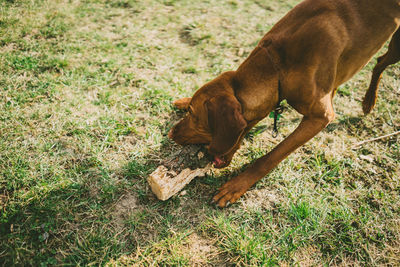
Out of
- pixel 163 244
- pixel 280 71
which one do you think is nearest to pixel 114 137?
pixel 163 244

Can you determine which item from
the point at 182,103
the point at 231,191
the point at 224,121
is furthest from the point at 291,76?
the point at 182,103

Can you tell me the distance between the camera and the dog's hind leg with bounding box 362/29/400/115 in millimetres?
3188

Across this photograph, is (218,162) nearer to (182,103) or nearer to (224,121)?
(224,121)

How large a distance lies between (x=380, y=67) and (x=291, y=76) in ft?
7.02

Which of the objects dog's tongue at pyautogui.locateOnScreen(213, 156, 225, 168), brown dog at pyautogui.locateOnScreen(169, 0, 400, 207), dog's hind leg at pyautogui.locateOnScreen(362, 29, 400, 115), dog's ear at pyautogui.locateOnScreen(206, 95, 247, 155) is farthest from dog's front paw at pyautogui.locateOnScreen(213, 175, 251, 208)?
dog's hind leg at pyautogui.locateOnScreen(362, 29, 400, 115)

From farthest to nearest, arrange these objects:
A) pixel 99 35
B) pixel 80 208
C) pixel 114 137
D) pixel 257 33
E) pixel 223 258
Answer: pixel 257 33 → pixel 99 35 → pixel 114 137 → pixel 80 208 → pixel 223 258

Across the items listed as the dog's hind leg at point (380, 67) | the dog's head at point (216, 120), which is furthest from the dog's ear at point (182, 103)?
the dog's hind leg at point (380, 67)

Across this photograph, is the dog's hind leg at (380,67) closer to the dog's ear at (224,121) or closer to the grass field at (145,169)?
the grass field at (145,169)

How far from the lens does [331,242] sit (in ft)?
7.97

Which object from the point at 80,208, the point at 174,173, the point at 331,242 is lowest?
the point at 331,242

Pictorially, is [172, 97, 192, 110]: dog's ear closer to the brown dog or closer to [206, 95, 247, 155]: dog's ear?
the brown dog

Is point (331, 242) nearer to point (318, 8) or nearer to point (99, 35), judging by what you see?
point (318, 8)

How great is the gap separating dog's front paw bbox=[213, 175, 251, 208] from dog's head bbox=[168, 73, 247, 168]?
271 millimetres

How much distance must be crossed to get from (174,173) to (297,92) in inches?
56.3
